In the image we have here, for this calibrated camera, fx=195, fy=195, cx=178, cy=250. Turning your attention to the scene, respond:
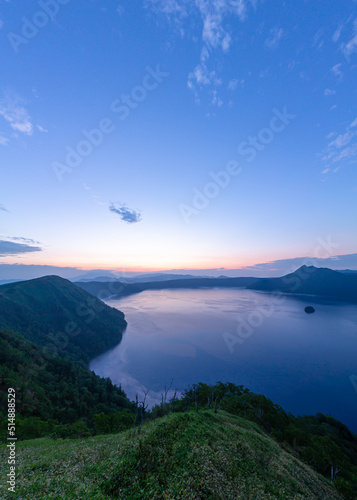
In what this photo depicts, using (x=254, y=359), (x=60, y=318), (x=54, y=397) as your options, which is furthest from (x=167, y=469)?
(x=60, y=318)

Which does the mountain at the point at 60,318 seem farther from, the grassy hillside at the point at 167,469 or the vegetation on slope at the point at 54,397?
the grassy hillside at the point at 167,469

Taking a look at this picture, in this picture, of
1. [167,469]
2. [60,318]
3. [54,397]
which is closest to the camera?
[167,469]

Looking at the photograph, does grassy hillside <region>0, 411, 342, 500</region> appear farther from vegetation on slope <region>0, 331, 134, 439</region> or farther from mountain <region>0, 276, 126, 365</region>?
mountain <region>0, 276, 126, 365</region>

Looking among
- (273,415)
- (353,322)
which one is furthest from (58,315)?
(353,322)

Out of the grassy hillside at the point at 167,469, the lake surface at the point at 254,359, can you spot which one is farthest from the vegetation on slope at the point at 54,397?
the lake surface at the point at 254,359

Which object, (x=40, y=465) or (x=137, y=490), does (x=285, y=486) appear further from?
(x=40, y=465)

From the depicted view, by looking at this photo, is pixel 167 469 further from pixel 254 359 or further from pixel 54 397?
pixel 254 359
